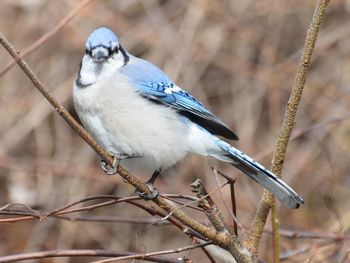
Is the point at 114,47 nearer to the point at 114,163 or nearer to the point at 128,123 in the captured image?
the point at 128,123

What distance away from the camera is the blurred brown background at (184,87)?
5.03 m

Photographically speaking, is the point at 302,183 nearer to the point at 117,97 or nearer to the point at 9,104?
the point at 9,104

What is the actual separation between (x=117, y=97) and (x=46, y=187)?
95.3 inches

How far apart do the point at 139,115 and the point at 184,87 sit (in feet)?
7.46

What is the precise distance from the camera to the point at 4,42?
66.8 inches

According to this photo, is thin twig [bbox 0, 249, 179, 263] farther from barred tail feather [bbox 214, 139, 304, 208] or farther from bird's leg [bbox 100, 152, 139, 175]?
barred tail feather [bbox 214, 139, 304, 208]

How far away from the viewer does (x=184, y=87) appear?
5.10 meters

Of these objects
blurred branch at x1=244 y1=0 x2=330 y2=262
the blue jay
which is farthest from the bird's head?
blurred branch at x1=244 y1=0 x2=330 y2=262

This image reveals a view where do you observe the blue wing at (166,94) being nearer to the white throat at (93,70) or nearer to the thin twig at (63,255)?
the white throat at (93,70)

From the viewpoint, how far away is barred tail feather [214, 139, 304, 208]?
2.28m

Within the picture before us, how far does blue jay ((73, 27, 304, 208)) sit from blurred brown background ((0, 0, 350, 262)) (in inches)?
72.9

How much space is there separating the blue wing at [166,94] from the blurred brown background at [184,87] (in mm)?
1794

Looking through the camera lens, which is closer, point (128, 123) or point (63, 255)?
point (63, 255)

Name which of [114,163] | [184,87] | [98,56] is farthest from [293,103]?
[184,87]
